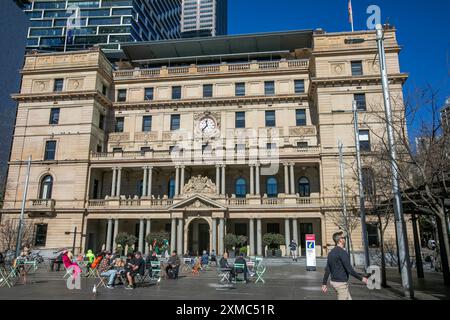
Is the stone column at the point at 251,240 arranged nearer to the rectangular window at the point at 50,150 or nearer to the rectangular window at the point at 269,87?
the rectangular window at the point at 269,87

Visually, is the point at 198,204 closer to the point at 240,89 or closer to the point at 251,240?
the point at 251,240

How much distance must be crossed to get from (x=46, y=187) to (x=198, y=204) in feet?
60.4

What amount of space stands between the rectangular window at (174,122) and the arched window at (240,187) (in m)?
10.1

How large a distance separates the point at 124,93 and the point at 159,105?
221 inches

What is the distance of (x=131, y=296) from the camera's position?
12844mm

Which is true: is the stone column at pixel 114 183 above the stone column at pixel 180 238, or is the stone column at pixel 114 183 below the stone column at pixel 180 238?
above

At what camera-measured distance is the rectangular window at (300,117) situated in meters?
42.2

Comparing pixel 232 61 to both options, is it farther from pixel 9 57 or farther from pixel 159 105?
pixel 9 57

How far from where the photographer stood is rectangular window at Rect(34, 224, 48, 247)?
1545 inches

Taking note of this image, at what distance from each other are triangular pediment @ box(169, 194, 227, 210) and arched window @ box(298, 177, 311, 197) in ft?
31.9

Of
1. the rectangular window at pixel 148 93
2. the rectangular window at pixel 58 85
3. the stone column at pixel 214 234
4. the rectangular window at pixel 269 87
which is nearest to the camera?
the stone column at pixel 214 234

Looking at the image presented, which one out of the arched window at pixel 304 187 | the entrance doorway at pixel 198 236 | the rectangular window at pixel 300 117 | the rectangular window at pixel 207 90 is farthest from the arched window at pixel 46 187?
the rectangular window at pixel 300 117

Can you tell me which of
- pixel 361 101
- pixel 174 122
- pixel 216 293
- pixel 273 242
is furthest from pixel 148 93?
pixel 216 293

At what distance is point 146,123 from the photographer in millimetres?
44906
